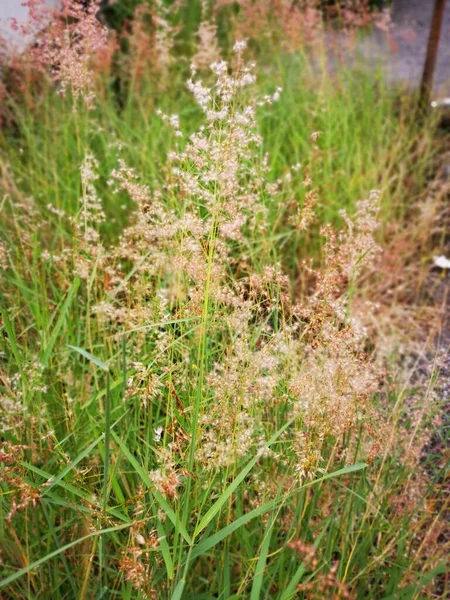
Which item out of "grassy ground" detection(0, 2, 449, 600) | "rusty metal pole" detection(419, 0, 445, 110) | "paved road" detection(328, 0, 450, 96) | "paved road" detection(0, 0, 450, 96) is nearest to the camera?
"grassy ground" detection(0, 2, 449, 600)

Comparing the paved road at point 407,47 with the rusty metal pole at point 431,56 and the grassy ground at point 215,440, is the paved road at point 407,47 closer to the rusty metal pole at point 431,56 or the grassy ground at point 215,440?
the rusty metal pole at point 431,56

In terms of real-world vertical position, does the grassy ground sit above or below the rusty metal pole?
below

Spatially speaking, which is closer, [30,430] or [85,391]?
[30,430]

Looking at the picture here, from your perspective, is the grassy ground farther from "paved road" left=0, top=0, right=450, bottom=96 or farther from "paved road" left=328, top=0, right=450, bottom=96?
"paved road" left=328, top=0, right=450, bottom=96

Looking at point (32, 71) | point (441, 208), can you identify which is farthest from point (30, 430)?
point (441, 208)

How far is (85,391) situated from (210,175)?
89 cm

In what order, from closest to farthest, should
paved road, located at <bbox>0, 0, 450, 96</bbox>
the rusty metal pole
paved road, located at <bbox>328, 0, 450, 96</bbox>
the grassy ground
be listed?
the grassy ground, the rusty metal pole, paved road, located at <bbox>0, 0, 450, 96</bbox>, paved road, located at <bbox>328, 0, 450, 96</bbox>

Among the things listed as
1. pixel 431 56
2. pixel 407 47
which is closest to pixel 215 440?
pixel 431 56

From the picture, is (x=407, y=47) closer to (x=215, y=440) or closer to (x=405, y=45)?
(x=405, y=45)

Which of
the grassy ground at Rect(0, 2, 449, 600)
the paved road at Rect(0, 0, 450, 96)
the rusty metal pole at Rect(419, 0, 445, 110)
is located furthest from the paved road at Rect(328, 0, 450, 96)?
the grassy ground at Rect(0, 2, 449, 600)

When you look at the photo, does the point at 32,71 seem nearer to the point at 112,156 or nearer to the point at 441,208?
the point at 112,156

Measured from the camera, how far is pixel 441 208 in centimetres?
371

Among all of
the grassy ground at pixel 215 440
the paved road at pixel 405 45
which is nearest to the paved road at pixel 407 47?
the paved road at pixel 405 45

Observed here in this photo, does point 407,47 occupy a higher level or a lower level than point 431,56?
lower
